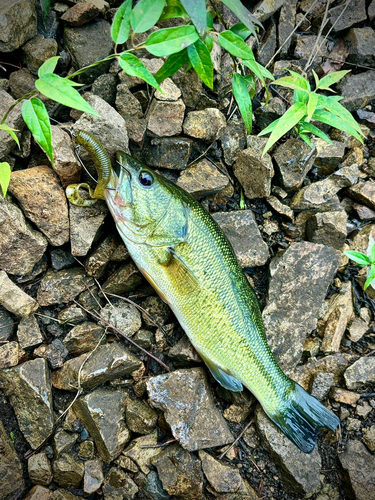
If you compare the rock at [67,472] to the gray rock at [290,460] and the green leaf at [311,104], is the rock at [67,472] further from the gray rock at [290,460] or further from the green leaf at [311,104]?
the green leaf at [311,104]

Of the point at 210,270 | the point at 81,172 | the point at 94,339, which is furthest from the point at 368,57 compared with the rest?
the point at 94,339

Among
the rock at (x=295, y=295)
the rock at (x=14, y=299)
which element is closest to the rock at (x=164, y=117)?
the rock at (x=295, y=295)

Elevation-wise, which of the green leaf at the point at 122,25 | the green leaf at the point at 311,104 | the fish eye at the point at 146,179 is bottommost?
the fish eye at the point at 146,179

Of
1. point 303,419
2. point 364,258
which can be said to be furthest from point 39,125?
point 303,419

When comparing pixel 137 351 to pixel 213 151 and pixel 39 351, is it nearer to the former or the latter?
pixel 39 351

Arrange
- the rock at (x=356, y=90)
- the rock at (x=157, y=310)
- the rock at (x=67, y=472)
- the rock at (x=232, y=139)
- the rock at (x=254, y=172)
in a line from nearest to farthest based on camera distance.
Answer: the rock at (x=67, y=472), the rock at (x=157, y=310), the rock at (x=254, y=172), the rock at (x=232, y=139), the rock at (x=356, y=90)

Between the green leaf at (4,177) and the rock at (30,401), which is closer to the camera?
the green leaf at (4,177)

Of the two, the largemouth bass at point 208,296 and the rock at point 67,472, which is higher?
the largemouth bass at point 208,296
